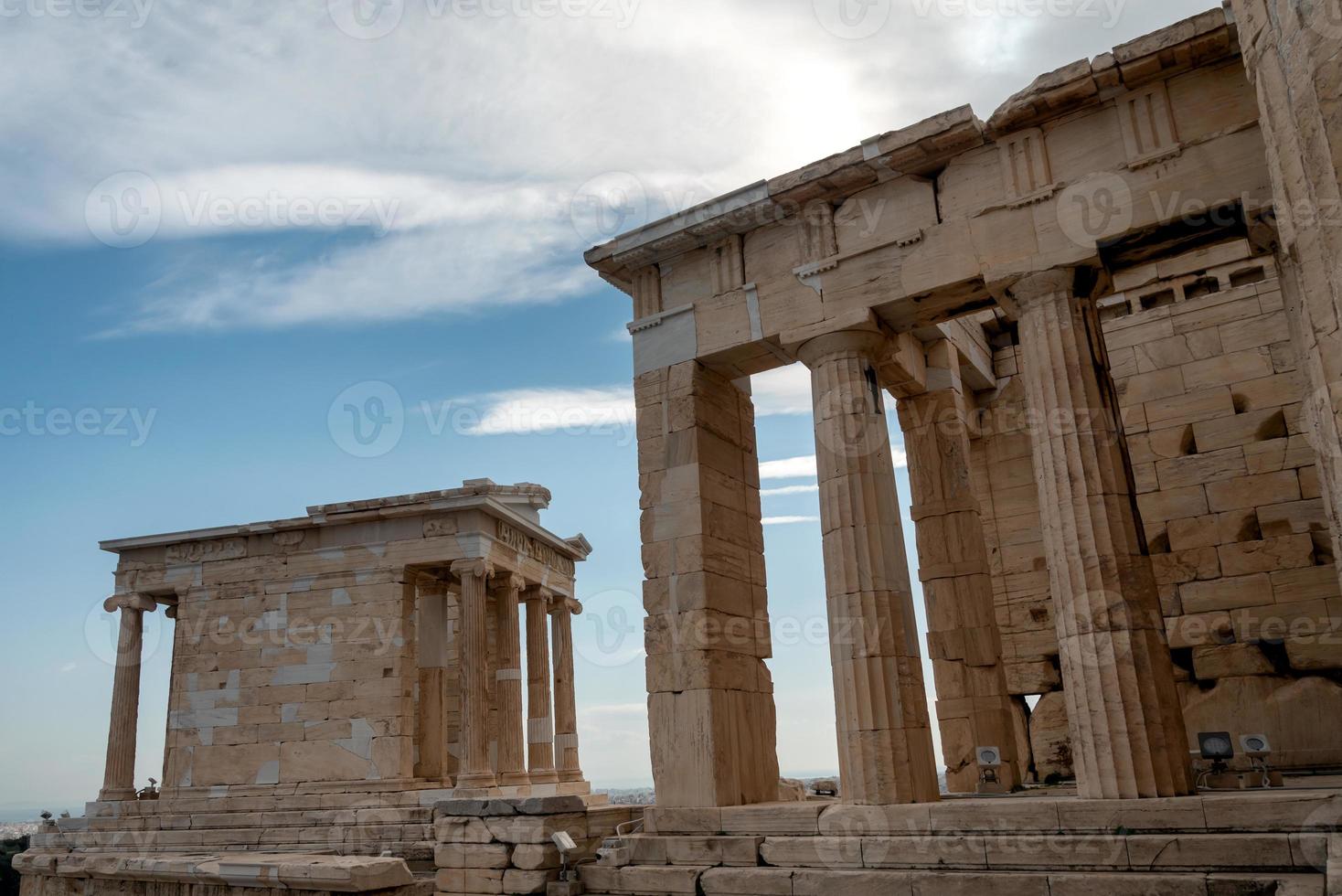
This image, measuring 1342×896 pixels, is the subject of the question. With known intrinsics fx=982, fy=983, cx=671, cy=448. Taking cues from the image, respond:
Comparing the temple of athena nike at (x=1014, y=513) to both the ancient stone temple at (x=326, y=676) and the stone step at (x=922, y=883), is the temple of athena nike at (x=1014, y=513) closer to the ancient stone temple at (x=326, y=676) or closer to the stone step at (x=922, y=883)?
the stone step at (x=922, y=883)

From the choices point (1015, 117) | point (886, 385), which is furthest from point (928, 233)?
point (886, 385)

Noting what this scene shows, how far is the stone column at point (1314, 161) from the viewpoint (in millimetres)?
6070

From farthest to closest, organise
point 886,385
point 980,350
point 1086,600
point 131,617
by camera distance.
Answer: point 131,617 < point 980,350 < point 886,385 < point 1086,600

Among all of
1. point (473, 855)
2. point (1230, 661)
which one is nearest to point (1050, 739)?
point (1230, 661)

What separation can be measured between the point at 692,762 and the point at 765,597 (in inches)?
105

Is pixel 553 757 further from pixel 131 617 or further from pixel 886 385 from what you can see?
pixel 886 385

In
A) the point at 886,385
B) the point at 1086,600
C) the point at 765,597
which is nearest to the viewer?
the point at 1086,600

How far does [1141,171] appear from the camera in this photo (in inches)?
408

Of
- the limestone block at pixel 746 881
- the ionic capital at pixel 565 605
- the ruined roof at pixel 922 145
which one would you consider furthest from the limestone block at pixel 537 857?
Answer: the ionic capital at pixel 565 605

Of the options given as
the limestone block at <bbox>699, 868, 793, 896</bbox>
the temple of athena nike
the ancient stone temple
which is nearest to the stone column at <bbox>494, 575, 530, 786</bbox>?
the ancient stone temple

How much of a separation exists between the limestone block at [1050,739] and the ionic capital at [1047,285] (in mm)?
7058

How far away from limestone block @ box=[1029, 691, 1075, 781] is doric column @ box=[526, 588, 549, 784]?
1417 centimetres

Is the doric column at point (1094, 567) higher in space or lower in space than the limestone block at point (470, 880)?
higher

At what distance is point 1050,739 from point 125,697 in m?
22.5
